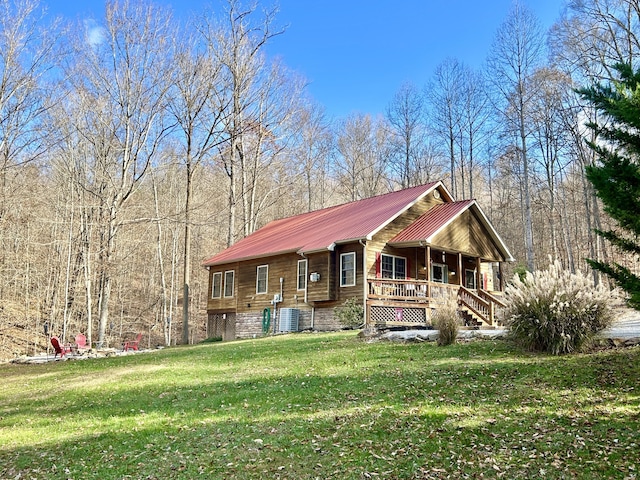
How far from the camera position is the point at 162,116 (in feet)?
74.4

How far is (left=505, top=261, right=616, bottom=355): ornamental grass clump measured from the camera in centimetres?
927

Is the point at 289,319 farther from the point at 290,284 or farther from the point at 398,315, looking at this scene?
the point at 398,315

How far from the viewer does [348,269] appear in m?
19.5

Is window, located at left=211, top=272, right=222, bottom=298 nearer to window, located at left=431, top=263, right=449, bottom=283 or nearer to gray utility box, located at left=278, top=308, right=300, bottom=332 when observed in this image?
gray utility box, located at left=278, top=308, right=300, bottom=332

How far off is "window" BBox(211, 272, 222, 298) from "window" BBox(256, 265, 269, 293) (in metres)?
3.52

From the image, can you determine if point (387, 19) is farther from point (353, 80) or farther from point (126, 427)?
point (126, 427)

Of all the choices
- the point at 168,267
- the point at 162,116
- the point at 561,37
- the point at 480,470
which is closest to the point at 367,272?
the point at 162,116

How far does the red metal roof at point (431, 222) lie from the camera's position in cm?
1950

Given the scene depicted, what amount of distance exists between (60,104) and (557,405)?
69.6 feet

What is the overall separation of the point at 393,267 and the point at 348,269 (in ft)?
6.99

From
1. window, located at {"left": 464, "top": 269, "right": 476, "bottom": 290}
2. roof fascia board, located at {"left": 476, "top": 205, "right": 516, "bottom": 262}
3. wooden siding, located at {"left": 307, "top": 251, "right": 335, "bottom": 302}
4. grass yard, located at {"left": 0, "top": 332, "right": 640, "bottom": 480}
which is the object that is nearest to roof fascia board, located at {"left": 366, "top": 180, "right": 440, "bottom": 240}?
roof fascia board, located at {"left": 476, "top": 205, "right": 516, "bottom": 262}

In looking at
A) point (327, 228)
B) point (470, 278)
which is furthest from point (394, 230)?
point (470, 278)

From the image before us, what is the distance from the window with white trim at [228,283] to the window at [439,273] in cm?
994

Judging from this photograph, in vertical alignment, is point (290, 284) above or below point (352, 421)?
above
